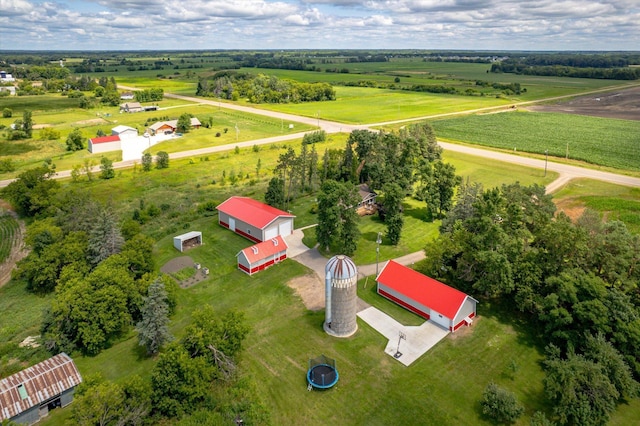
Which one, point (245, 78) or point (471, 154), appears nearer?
point (471, 154)

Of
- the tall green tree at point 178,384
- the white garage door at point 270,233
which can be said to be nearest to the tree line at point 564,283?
the white garage door at point 270,233

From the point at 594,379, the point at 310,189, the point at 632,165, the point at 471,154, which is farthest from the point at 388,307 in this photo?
the point at 632,165

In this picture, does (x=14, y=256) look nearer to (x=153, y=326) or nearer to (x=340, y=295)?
(x=153, y=326)

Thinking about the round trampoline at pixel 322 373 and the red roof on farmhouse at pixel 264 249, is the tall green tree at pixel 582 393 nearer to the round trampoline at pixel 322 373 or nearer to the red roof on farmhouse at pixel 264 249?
the round trampoline at pixel 322 373

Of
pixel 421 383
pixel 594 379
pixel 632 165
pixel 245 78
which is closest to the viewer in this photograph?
pixel 594 379

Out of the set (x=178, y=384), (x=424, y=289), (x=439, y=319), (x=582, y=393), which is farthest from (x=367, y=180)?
(x=178, y=384)

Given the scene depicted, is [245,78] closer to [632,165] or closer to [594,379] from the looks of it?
[632,165]

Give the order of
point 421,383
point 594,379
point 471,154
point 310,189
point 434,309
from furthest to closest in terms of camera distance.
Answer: point 471,154
point 310,189
point 434,309
point 421,383
point 594,379

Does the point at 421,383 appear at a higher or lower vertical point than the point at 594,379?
lower
